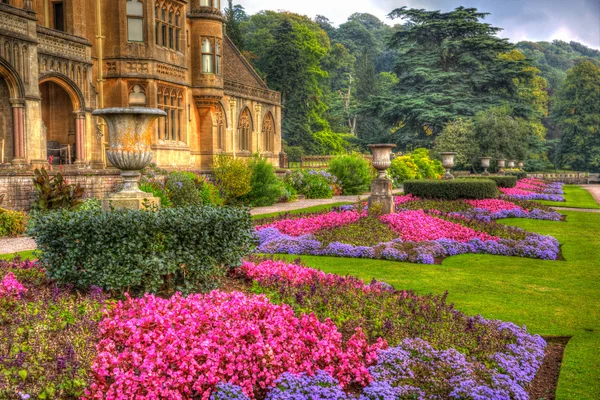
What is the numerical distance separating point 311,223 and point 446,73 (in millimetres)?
40737

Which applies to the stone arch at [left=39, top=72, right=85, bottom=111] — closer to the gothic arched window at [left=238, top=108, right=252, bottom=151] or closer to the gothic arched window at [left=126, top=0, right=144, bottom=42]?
the gothic arched window at [left=126, top=0, right=144, bottom=42]

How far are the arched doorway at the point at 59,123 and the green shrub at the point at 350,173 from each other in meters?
11.8

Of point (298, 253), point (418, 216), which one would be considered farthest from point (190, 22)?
point (298, 253)

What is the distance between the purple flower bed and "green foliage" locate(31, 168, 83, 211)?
17.7 ft

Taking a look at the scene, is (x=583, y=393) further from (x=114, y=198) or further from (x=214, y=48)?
(x=214, y=48)

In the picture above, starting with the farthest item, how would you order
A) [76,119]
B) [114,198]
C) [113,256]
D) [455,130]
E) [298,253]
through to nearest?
1. [455,130]
2. [76,119]
3. [298,253]
4. [114,198]
5. [113,256]

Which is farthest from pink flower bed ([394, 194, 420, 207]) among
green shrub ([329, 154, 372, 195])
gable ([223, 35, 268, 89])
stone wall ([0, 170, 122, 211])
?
gable ([223, 35, 268, 89])

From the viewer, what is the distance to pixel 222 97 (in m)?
29.9

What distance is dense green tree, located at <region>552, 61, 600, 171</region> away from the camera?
62062 millimetres

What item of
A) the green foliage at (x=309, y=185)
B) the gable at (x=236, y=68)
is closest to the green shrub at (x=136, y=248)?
the green foliage at (x=309, y=185)

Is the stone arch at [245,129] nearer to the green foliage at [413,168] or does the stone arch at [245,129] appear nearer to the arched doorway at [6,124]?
the green foliage at [413,168]

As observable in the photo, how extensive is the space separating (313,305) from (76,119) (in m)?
18.3

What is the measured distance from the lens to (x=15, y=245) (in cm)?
1234

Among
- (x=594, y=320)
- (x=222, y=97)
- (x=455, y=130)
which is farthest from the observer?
(x=455, y=130)
